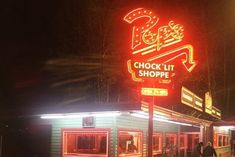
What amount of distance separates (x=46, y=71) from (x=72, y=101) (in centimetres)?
441

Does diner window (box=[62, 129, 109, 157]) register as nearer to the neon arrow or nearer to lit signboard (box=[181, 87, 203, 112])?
the neon arrow

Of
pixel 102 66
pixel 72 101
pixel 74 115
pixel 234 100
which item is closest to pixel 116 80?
pixel 102 66

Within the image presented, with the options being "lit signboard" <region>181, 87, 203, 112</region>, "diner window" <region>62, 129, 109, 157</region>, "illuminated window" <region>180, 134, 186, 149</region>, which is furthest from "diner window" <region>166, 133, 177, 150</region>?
"diner window" <region>62, 129, 109, 157</region>

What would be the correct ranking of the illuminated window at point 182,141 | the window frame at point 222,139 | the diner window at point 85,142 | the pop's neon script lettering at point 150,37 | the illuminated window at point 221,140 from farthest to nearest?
the illuminated window at point 221,140 → the window frame at point 222,139 → the illuminated window at point 182,141 → the diner window at point 85,142 → the pop's neon script lettering at point 150,37

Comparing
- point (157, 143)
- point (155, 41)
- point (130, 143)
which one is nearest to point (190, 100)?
point (157, 143)

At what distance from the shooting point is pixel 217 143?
38719mm

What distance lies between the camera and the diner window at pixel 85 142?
18.2 m

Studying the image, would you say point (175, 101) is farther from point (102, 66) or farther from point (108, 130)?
point (108, 130)

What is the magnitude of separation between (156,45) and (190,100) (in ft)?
28.2

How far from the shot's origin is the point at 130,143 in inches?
782

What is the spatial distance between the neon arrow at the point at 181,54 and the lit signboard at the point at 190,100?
4.92 meters

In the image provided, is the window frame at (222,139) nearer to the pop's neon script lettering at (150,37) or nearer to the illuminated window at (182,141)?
the illuminated window at (182,141)

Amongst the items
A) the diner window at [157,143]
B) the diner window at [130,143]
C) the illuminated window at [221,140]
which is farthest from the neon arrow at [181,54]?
Result: the illuminated window at [221,140]

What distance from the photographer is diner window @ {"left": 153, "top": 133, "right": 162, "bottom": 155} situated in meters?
24.4
